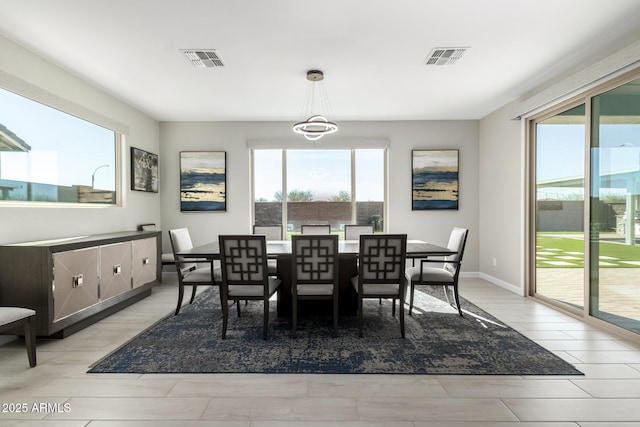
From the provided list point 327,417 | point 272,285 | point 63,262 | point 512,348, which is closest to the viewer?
point 327,417

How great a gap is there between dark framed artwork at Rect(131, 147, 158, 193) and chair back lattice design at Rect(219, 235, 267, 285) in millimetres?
2755

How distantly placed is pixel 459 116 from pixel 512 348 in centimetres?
381

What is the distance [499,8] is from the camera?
2354mm

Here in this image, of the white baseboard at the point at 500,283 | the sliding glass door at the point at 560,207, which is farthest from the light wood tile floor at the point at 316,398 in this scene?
the white baseboard at the point at 500,283

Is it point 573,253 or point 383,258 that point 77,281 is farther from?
point 573,253

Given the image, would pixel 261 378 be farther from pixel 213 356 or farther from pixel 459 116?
pixel 459 116

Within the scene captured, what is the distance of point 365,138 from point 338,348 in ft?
12.2

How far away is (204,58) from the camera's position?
316cm

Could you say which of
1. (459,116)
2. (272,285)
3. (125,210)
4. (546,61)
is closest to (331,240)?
(272,285)

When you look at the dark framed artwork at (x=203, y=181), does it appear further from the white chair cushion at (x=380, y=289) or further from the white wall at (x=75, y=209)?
the white chair cushion at (x=380, y=289)

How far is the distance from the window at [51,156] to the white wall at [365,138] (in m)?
1.21

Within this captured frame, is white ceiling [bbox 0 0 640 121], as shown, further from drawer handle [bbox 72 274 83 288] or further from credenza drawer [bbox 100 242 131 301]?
drawer handle [bbox 72 274 83 288]

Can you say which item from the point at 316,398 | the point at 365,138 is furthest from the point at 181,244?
the point at 365,138

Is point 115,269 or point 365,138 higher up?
point 365,138
